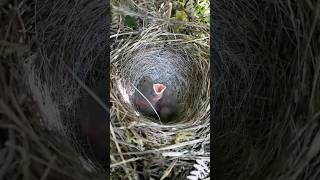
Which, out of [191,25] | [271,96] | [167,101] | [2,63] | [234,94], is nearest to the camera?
[2,63]

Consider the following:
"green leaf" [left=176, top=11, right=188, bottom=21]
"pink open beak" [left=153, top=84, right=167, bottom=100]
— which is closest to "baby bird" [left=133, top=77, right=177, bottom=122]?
"pink open beak" [left=153, top=84, right=167, bottom=100]

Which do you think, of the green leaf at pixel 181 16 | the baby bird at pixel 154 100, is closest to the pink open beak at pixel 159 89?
the baby bird at pixel 154 100

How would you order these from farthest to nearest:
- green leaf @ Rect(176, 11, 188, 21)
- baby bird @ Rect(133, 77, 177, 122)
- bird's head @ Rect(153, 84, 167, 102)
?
1. bird's head @ Rect(153, 84, 167, 102)
2. baby bird @ Rect(133, 77, 177, 122)
3. green leaf @ Rect(176, 11, 188, 21)

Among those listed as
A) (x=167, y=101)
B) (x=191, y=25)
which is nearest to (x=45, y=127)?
(x=191, y=25)

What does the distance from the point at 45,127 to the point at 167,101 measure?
4.92 feet

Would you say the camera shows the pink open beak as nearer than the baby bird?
No

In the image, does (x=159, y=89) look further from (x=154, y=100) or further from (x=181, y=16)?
(x=181, y=16)

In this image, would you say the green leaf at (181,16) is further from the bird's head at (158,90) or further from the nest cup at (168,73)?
the bird's head at (158,90)

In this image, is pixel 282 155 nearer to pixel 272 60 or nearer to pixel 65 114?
pixel 272 60

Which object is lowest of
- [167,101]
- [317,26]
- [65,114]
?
[167,101]

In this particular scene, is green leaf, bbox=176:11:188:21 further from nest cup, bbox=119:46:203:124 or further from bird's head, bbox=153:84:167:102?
bird's head, bbox=153:84:167:102

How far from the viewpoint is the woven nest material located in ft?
4.42

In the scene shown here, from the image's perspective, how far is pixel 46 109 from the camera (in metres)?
0.46

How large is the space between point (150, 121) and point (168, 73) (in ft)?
1.07
